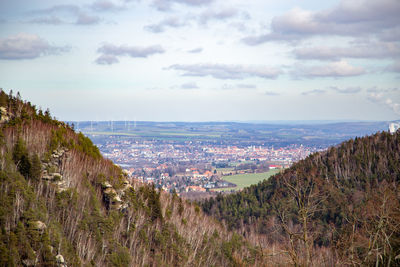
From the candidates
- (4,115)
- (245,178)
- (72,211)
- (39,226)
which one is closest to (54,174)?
(72,211)

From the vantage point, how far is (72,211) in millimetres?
19938

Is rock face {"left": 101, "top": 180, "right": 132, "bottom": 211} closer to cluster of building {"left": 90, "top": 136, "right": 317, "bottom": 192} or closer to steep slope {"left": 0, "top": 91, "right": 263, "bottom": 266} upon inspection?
steep slope {"left": 0, "top": 91, "right": 263, "bottom": 266}

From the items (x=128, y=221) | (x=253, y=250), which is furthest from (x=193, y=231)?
(x=128, y=221)

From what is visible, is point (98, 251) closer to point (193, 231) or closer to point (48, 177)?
point (48, 177)

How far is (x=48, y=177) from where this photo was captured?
67.5 ft

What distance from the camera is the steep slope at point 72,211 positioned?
15009 mm

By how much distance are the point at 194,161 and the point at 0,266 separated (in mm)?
158587

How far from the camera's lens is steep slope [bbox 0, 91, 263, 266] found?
15009 millimetres

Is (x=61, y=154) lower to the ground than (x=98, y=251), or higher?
higher

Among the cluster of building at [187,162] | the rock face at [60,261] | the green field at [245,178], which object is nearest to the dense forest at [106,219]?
the rock face at [60,261]

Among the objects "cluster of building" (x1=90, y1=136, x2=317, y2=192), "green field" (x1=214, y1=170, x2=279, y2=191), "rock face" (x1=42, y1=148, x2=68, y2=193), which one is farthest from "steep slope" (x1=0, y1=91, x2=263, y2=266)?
"green field" (x1=214, y1=170, x2=279, y2=191)

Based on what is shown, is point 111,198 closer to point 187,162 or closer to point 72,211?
point 72,211

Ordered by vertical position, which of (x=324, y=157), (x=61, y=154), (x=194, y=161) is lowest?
(x=194, y=161)

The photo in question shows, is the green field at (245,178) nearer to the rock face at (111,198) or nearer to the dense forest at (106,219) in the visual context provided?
the dense forest at (106,219)
